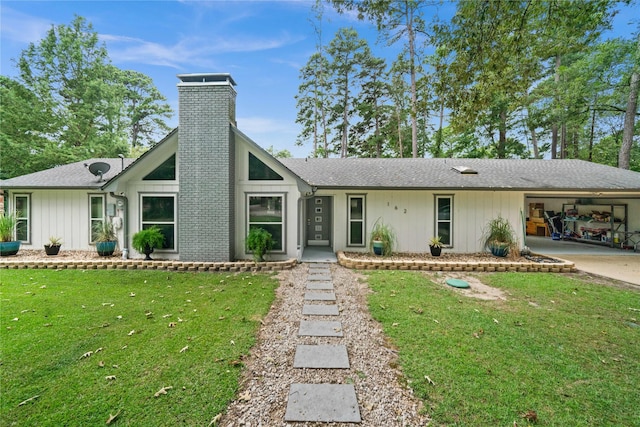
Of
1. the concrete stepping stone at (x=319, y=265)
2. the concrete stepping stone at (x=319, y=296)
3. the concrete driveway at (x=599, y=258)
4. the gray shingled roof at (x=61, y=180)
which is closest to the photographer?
the concrete stepping stone at (x=319, y=296)

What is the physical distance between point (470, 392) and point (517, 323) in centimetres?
227

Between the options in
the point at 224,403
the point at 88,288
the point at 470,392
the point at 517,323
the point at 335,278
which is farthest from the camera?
the point at 335,278

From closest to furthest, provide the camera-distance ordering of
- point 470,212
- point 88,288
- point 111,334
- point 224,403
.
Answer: point 224,403, point 111,334, point 88,288, point 470,212

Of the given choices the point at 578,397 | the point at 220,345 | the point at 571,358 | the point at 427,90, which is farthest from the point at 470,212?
the point at 220,345

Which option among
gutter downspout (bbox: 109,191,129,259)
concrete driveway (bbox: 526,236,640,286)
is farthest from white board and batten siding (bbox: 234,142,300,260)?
concrete driveway (bbox: 526,236,640,286)

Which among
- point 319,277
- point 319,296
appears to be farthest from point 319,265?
point 319,296

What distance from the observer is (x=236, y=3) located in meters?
7.13

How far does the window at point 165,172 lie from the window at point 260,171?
7.33 feet

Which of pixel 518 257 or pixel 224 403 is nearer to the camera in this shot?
pixel 224 403

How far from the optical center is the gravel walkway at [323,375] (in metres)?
2.22

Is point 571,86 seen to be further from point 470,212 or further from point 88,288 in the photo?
point 88,288

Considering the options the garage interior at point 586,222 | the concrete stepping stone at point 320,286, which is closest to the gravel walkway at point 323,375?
the concrete stepping stone at point 320,286

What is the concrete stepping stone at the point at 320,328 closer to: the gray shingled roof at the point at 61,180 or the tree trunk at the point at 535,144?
the gray shingled roof at the point at 61,180

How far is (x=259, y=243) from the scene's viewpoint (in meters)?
7.28
